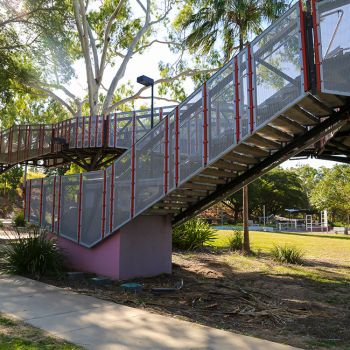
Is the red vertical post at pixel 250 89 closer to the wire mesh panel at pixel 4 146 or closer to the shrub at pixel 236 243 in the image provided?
the shrub at pixel 236 243

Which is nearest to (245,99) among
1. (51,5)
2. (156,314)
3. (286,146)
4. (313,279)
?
(286,146)

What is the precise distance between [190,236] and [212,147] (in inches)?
332

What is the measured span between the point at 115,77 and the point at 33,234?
53.5 feet

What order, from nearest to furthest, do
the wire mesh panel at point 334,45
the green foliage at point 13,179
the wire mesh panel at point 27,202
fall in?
the wire mesh panel at point 334,45, the wire mesh panel at point 27,202, the green foliage at point 13,179

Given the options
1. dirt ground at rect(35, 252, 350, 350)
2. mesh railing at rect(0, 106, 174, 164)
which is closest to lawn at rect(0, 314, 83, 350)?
dirt ground at rect(35, 252, 350, 350)

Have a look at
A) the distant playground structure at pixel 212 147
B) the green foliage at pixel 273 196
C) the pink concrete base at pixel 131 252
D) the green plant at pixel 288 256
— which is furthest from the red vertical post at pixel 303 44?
the green foliage at pixel 273 196

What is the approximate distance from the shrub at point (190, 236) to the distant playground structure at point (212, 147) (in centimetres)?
463

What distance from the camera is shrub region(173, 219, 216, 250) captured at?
15.9 metres

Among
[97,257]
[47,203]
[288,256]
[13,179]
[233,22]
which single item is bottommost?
[288,256]

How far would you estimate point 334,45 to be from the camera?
6656 millimetres

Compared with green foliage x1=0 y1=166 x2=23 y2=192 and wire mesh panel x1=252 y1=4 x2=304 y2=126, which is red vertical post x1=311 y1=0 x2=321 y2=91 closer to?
wire mesh panel x1=252 y1=4 x2=304 y2=126

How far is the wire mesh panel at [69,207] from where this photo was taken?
11.0 meters

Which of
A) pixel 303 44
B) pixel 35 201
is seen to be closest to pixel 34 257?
pixel 35 201

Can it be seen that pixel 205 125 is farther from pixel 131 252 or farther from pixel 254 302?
pixel 131 252
